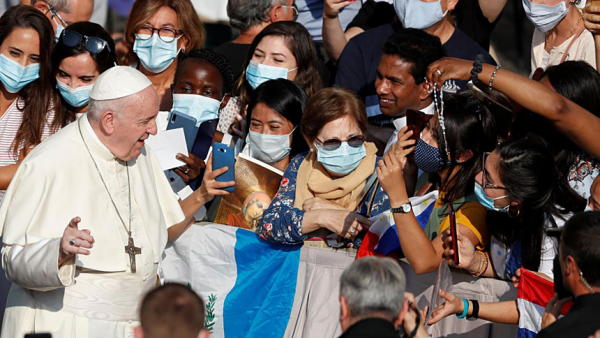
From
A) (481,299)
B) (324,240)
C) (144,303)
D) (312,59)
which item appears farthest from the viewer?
(312,59)

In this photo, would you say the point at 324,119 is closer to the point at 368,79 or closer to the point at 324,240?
the point at 324,240

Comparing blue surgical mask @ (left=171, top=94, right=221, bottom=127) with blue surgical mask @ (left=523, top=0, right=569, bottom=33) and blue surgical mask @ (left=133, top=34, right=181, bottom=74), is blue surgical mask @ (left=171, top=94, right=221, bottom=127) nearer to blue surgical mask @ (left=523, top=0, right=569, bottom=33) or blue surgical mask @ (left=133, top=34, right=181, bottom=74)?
blue surgical mask @ (left=133, top=34, right=181, bottom=74)

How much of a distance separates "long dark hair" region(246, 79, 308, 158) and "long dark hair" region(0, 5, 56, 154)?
59.0 inches

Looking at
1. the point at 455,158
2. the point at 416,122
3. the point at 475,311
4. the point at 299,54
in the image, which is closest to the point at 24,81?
the point at 299,54

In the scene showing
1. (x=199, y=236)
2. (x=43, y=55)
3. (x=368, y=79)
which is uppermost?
(x=43, y=55)

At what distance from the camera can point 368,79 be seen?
7152mm

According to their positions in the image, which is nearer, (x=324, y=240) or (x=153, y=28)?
(x=324, y=240)

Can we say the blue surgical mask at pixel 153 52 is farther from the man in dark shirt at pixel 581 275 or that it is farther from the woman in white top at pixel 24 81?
the man in dark shirt at pixel 581 275

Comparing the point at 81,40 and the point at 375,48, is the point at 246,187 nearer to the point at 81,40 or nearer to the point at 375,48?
the point at 81,40

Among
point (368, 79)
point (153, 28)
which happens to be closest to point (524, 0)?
point (368, 79)

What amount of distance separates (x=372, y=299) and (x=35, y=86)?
396cm

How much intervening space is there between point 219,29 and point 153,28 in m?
2.45

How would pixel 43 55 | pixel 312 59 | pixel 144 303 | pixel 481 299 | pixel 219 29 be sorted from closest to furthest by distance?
pixel 144 303, pixel 481 299, pixel 43 55, pixel 312 59, pixel 219 29

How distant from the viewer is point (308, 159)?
20.1 ft
